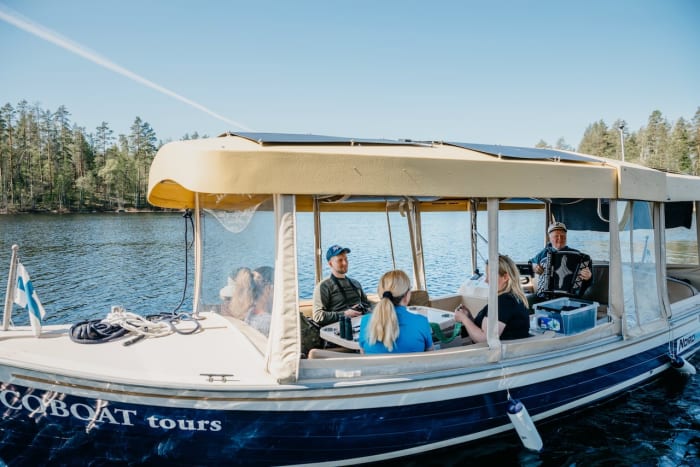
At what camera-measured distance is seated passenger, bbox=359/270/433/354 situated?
12.0 feet

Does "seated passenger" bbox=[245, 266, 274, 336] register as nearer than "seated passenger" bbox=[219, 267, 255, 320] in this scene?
Yes

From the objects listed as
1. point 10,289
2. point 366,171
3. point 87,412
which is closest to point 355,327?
point 366,171

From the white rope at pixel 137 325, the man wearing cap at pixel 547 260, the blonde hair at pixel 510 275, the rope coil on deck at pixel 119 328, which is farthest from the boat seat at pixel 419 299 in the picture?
the white rope at pixel 137 325

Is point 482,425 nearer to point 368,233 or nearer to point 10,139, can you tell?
point 368,233

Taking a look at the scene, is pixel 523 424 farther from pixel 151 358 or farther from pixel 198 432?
A: pixel 151 358

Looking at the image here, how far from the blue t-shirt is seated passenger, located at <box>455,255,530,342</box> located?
514mm

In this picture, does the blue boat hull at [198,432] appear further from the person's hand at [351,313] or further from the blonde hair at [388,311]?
the person's hand at [351,313]

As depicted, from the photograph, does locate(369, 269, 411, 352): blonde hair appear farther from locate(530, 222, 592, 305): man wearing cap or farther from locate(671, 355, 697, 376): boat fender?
locate(671, 355, 697, 376): boat fender

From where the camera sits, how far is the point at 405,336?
12.4 ft

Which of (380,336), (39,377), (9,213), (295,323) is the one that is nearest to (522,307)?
(380,336)

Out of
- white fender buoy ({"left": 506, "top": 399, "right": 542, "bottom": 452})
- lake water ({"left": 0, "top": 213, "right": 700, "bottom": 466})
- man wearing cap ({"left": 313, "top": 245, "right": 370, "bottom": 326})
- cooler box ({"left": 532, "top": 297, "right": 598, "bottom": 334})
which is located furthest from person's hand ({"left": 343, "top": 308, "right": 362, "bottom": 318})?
white fender buoy ({"left": 506, "top": 399, "right": 542, "bottom": 452})

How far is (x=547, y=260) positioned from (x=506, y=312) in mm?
2907

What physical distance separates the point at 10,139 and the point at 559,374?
74.4 m

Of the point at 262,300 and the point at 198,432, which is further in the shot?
the point at 262,300
